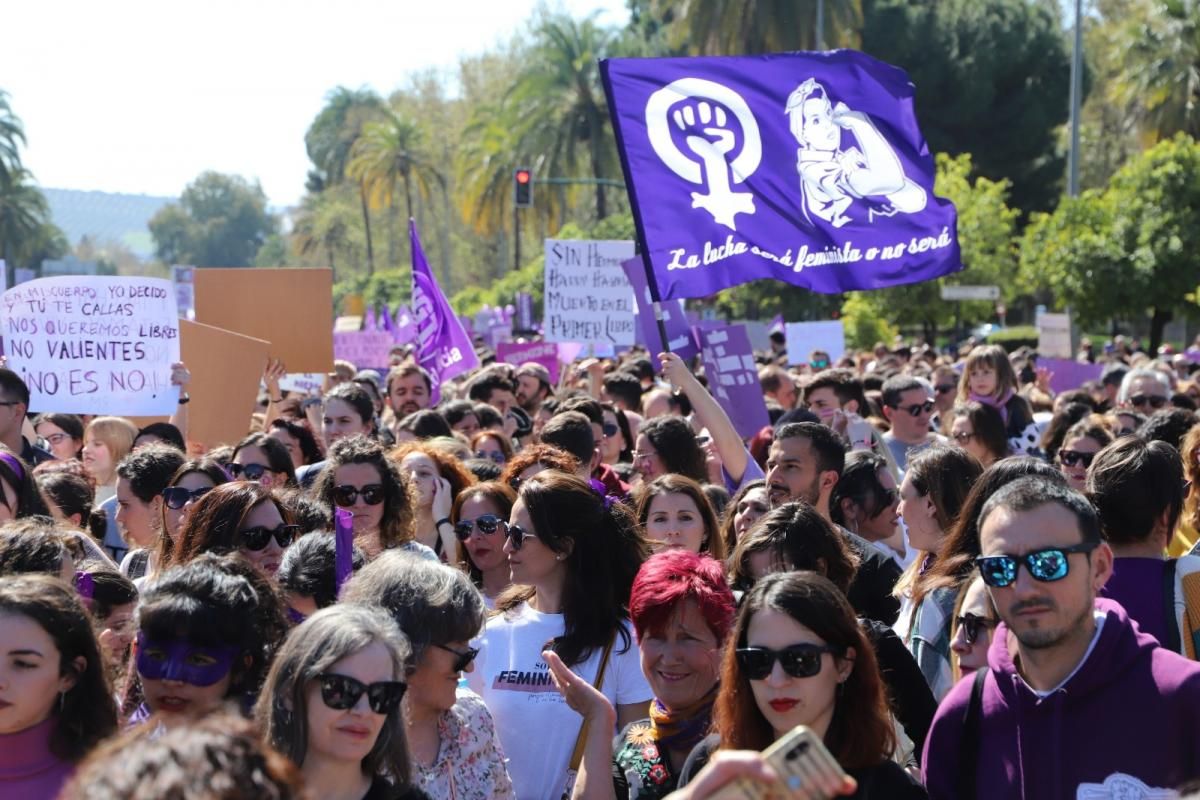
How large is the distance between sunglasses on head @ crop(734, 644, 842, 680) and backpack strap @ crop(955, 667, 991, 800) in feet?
1.13

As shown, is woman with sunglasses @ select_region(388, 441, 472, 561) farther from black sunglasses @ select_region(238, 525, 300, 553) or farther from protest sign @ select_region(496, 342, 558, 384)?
protest sign @ select_region(496, 342, 558, 384)

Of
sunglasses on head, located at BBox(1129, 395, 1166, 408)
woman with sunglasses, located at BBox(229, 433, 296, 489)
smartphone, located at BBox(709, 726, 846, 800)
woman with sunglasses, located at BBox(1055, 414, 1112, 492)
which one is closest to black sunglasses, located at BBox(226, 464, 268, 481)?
woman with sunglasses, located at BBox(229, 433, 296, 489)

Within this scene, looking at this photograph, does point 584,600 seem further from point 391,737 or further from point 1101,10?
point 1101,10

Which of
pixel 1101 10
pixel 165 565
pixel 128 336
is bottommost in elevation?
pixel 165 565

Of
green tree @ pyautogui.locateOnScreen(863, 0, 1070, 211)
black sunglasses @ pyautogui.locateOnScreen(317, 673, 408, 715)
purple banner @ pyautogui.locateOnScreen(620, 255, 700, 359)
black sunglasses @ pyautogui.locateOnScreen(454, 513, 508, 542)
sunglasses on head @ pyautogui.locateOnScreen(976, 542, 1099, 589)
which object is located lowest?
black sunglasses @ pyautogui.locateOnScreen(454, 513, 508, 542)

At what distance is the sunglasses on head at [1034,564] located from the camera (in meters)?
3.18

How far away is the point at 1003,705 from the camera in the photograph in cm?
320

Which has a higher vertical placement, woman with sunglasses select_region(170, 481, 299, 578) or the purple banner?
the purple banner

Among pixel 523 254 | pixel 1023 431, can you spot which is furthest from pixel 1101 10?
pixel 1023 431

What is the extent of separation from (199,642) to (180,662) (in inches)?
2.7

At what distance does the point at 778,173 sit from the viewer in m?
8.44

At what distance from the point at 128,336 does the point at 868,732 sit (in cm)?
622

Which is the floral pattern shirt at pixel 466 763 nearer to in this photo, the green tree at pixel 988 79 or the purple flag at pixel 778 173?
the purple flag at pixel 778 173

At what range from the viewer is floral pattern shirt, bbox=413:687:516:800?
367 cm
